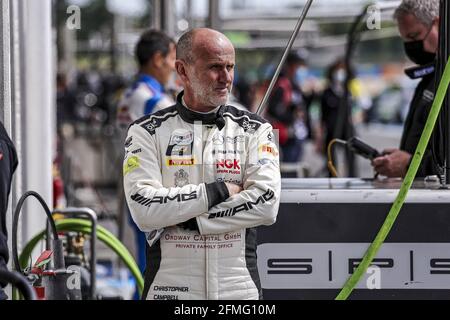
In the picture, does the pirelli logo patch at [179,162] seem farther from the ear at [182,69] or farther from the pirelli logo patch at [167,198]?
the ear at [182,69]

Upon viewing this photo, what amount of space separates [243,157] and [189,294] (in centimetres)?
56

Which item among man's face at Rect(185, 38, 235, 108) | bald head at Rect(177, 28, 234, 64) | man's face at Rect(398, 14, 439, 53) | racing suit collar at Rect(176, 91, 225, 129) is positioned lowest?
racing suit collar at Rect(176, 91, 225, 129)

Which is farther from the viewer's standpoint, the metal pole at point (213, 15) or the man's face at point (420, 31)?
the metal pole at point (213, 15)

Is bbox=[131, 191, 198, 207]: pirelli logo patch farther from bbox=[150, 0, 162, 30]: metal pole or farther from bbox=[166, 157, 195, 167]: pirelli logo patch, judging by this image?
bbox=[150, 0, 162, 30]: metal pole

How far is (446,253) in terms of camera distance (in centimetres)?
463

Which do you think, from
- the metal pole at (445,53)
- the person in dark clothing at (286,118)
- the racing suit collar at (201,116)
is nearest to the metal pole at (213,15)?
the metal pole at (445,53)

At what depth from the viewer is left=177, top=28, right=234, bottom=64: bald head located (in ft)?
13.2

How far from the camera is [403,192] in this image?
440 cm

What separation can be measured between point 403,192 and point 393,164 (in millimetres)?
1013

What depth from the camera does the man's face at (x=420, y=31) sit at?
5.64 meters

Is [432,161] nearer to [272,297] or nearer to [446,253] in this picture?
[446,253]

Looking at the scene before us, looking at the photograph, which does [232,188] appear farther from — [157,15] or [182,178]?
[157,15]

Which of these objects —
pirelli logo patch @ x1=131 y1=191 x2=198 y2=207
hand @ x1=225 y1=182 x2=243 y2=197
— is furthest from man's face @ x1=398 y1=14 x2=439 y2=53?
pirelli logo patch @ x1=131 y1=191 x2=198 y2=207

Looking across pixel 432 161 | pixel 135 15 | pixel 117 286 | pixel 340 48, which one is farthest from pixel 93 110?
pixel 432 161
